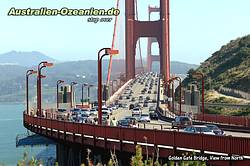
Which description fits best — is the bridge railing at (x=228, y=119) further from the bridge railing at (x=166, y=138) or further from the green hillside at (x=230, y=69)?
the green hillside at (x=230, y=69)

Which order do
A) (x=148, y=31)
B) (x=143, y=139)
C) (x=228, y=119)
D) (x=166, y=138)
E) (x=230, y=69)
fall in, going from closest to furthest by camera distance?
(x=166, y=138)
(x=143, y=139)
(x=228, y=119)
(x=230, y=69)
(x=148, y=31)

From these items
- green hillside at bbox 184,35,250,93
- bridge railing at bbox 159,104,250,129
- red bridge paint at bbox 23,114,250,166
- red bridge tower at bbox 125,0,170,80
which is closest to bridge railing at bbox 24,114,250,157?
red bridge paint at bbox 23,114,250,166

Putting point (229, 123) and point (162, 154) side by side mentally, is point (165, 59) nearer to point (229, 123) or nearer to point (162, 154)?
point (229, 123)

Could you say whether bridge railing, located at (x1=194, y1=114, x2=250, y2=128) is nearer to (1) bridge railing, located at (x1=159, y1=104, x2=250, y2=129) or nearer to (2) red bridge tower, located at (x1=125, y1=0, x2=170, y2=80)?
(1) bridge railing, located at (x1=159, y1=104, x2=250, y2=129)

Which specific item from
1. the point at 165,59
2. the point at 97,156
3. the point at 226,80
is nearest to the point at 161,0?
the point at 165,59

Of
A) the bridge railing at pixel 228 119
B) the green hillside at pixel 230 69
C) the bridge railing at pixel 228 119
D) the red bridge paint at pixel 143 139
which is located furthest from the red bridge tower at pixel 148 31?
the red bridge paint at pixel 143 139

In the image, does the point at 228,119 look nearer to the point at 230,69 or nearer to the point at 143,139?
the point at 143,139

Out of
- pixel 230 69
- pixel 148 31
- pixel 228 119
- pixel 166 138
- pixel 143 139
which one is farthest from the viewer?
pixel 148 31

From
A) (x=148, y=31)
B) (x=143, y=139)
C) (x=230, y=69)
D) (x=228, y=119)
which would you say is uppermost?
(x=148, y=31)

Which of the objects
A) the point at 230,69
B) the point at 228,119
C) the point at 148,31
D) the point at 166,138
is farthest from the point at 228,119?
the point at 148,31
